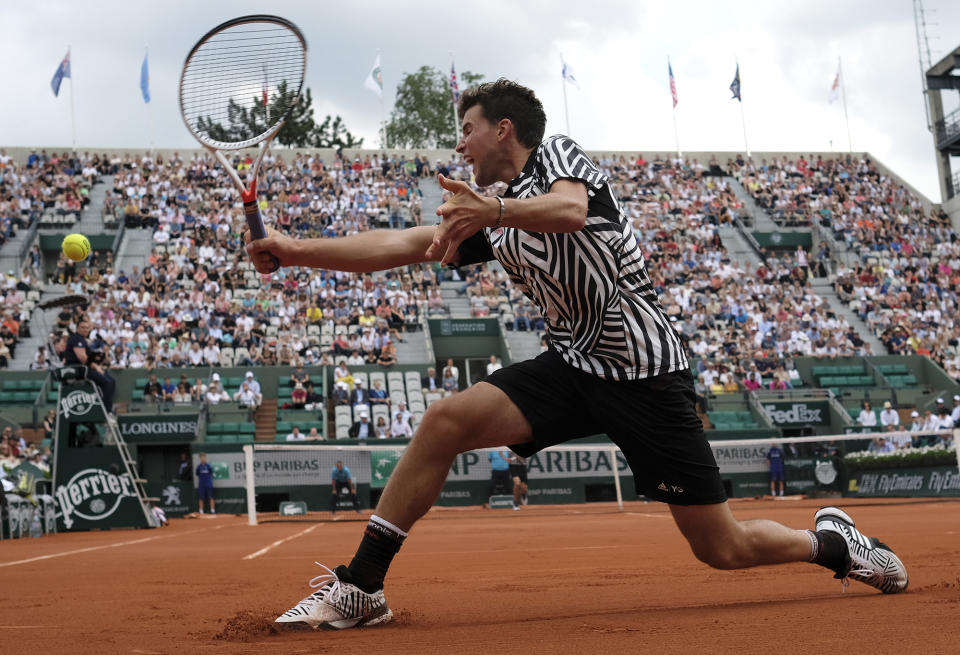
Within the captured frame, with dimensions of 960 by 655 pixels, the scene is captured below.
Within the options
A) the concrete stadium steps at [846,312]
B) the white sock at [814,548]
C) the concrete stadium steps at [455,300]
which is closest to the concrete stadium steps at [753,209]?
the concrete stadium steps at [846,312]

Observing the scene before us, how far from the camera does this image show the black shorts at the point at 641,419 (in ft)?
13.1

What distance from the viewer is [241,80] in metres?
5.15

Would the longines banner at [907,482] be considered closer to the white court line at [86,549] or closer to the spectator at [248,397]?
the spectator at [248,397]

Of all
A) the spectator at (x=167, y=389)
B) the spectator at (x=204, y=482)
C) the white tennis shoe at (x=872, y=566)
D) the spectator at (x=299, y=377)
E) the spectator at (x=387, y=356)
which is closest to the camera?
the white tennis shoe at (x=872, y=566)

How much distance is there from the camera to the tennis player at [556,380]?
3.92 meters

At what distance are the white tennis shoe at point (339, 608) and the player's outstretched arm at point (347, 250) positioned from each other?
3.81ft

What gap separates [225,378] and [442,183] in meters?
20.2

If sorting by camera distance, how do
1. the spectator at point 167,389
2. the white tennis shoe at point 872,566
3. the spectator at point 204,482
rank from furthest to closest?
the spectator at point 167,389
the spectator at point 204,482
the white tennis shoe at point 872,566

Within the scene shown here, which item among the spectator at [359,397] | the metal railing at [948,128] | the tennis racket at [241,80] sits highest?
the metal railing at [948,128]

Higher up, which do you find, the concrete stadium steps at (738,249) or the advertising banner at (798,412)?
the concrete stadium steps at (738,249)

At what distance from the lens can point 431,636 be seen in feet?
11.4

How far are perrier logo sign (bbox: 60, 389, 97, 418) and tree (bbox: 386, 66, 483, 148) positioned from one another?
4723cm

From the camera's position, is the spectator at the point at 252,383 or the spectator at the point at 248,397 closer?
the spectator at the point at 248,397

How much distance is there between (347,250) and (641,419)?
53.7 inches
